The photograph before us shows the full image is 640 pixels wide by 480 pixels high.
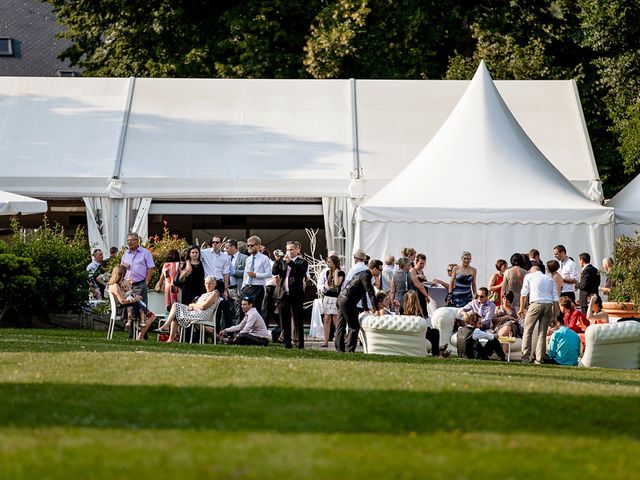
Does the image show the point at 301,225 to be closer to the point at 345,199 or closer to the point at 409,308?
the point at 345,199

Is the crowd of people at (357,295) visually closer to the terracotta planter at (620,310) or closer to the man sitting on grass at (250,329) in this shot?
the man sitting on grass at (250,329)

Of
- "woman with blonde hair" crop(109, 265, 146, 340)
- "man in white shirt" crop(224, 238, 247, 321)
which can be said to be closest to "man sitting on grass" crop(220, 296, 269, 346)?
"woman with blonde hair" crop(109, 265, 146, 340)

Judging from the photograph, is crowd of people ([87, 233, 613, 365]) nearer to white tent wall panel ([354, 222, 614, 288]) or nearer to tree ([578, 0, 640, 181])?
white tent wall panel ([354, 222, 614, 288])

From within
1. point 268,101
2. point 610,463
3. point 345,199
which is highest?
point 268,101

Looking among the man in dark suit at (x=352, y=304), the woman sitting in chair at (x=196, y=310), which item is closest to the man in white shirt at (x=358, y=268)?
the man in dark suit at (x=352, y=304)

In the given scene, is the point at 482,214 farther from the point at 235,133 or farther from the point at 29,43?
the point at 29,43

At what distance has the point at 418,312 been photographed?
17.9 m

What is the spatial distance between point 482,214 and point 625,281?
2660mm

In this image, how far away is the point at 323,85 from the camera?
2647 centimetres

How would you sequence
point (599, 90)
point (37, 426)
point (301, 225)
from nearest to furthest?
point (37, 426)
point (301, 225)
point (599, 90)

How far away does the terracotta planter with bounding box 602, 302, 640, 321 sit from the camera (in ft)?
61.8

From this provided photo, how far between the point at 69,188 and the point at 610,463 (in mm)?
17774

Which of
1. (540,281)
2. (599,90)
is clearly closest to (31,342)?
(540,281)

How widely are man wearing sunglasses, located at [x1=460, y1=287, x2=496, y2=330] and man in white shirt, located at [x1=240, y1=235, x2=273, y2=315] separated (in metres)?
2.90
